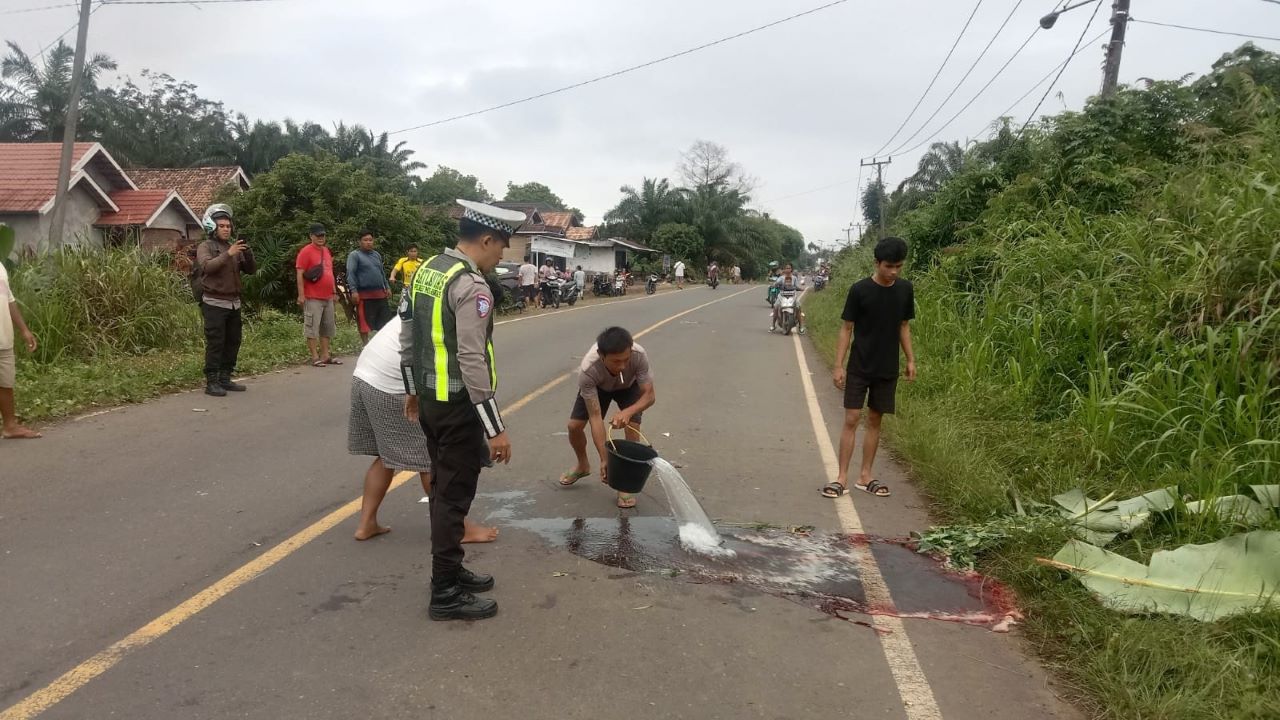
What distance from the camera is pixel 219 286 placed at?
26.6ft

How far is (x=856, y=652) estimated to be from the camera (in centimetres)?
340

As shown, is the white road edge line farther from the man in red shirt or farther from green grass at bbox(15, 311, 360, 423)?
the man in red shirt

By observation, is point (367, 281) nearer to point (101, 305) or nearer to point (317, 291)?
point (317, 291)

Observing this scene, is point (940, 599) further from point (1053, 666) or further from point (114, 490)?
point (114, 490)

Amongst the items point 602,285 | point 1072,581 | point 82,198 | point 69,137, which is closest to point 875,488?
point 1072,581

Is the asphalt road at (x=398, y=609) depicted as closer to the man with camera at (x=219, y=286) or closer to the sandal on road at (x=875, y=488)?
the sandal on road at (x=875, y=488)

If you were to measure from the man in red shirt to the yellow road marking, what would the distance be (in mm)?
5736

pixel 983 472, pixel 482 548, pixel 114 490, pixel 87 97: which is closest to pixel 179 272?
pixel 114 490

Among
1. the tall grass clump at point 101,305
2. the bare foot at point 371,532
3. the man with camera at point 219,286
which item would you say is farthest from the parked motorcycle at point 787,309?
the bare foot at point 371,532

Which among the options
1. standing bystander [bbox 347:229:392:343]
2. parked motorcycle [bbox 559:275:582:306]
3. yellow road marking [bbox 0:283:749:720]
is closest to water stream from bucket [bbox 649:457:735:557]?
yellow road marking [bbox 0:283:749:720]

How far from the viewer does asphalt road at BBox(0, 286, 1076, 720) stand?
2.98 m

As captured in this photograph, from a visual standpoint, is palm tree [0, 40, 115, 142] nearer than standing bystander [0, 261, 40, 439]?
No

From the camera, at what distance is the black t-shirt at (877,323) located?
5.62 m

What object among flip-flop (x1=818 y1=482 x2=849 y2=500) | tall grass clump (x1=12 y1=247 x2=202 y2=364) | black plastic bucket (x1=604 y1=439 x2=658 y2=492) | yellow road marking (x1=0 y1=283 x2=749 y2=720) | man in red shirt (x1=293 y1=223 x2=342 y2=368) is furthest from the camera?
man in red shirt (x1=293 y1=223 x2=342 y2=368)
